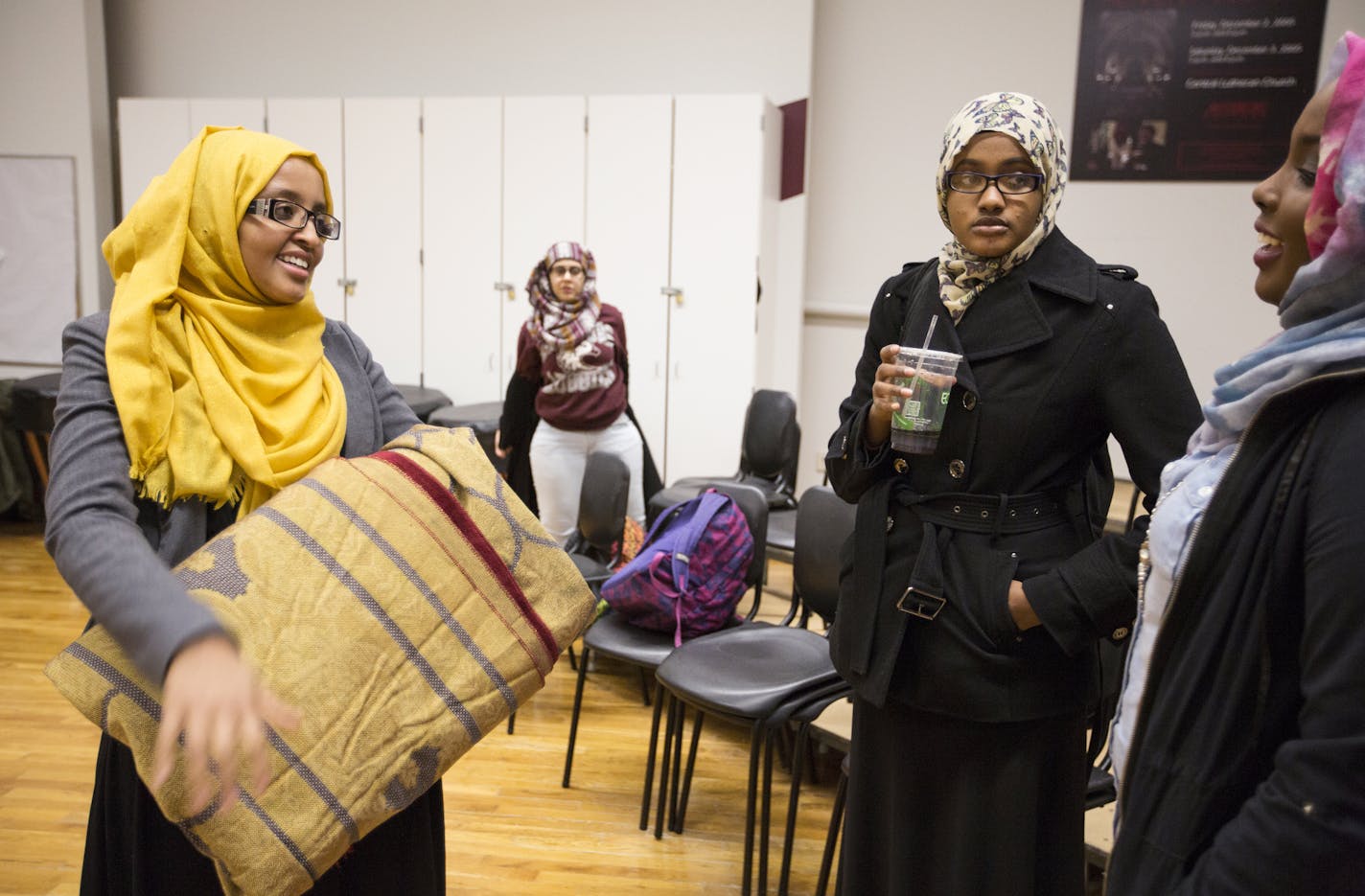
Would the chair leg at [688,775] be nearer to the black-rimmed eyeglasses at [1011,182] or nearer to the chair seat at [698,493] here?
the chair seat at [698,493]

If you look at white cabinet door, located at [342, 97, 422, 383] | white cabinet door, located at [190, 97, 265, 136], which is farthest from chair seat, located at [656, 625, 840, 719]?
white cabinet door, located at [190, 97, 265, 136]

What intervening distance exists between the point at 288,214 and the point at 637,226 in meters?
3.96

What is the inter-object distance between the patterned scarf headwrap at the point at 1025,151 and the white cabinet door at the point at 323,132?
4.58m

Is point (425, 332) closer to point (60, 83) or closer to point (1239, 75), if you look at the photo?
point (60, 83)

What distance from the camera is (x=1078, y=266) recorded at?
4.68ft

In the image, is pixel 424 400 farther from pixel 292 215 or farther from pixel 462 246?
pixel 292 215

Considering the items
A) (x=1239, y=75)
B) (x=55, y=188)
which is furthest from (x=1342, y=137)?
(x=55, y=188)

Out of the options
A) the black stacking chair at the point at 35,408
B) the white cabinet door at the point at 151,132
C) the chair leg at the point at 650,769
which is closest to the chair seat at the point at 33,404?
the black stacking chair at the point at 35,408

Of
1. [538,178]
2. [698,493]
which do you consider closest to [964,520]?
[698,493]

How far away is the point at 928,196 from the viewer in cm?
548

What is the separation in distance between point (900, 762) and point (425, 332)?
14.9ft

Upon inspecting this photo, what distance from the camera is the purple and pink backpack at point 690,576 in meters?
2.73

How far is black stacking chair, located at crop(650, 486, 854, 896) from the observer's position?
229 centimetres

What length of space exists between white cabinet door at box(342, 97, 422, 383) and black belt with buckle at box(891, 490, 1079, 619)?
14.9ft
